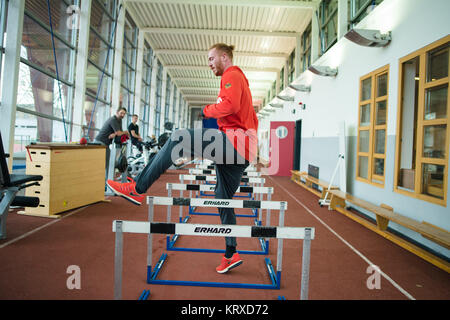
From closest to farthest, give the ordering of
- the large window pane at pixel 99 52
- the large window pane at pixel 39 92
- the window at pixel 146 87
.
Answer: the large window pane at pixel 39 92, the large window pane at pixel 99 52, the window at pixel 146 87

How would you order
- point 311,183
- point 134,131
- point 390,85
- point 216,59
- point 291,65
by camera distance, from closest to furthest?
point 216,59
point 390,85
point 134,131
point 311,183
point 291,65

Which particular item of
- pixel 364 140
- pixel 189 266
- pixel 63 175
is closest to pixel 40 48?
pixel 63 175

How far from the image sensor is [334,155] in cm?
564

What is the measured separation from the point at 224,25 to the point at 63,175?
7.73 meters

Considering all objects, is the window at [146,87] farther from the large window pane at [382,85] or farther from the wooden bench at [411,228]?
the wooden bench at [411,228]

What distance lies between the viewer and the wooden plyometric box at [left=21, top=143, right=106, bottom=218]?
3.24 m

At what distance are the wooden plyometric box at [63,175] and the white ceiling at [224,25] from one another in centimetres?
566

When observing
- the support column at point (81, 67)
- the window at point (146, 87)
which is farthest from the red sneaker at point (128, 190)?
the window at point (146, 87)

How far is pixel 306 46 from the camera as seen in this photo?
9.12 metres

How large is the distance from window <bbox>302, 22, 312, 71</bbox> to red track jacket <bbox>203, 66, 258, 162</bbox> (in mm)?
7827

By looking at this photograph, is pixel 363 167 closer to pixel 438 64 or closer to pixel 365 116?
pixel 365 116

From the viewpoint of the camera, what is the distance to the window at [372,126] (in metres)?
4.05

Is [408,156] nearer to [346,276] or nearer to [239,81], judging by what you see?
[346,276]
